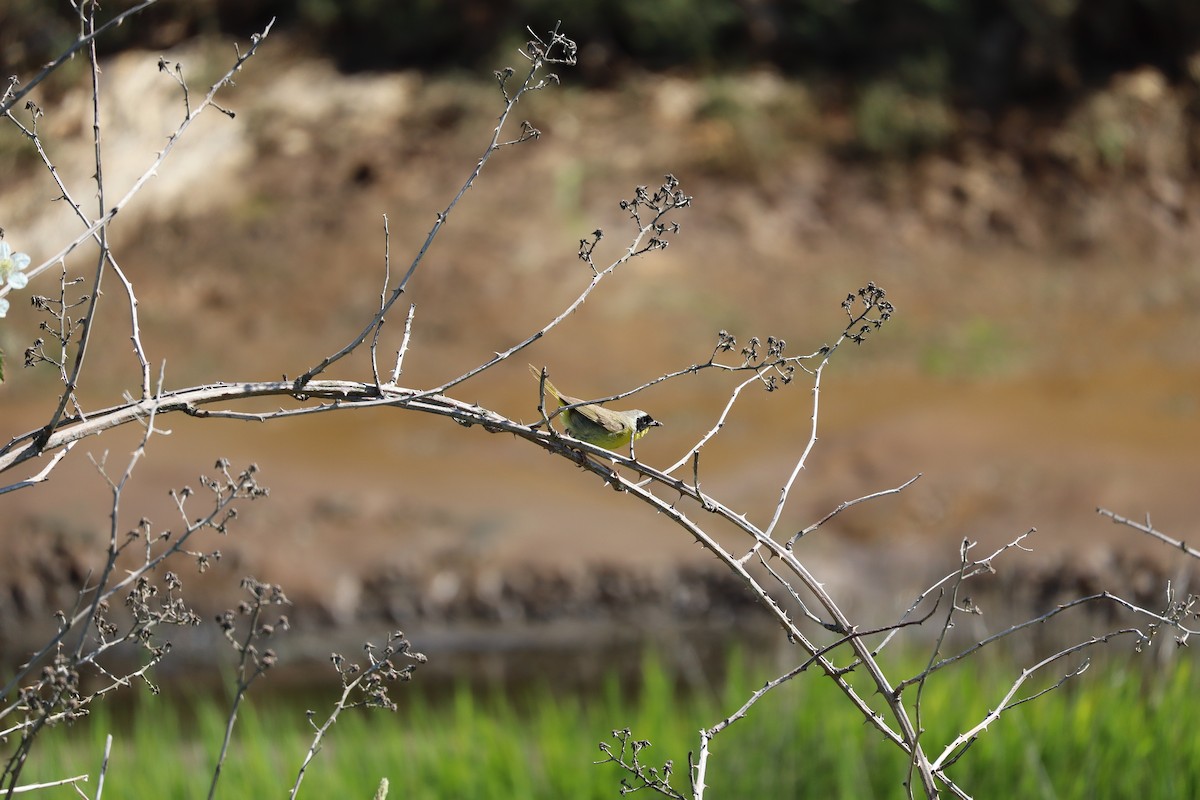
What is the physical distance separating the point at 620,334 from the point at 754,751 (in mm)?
8280

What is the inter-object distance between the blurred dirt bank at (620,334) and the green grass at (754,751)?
A: 231cm

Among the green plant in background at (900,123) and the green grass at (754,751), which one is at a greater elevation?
the green plant in background at (900,123)

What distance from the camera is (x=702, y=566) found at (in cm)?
876

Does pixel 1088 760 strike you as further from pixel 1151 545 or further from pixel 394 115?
pixel 394 115

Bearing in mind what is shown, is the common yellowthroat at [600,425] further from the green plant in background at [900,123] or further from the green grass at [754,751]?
the green plant in background at [900,123]

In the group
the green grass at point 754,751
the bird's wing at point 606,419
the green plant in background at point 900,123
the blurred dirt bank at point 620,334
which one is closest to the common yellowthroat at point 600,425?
the bird's wing at point 606,419

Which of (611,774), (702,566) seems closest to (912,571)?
(702,566)

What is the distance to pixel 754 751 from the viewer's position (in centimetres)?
441

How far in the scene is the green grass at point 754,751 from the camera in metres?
3.94

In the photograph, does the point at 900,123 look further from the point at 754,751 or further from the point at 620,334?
the point at 754,751

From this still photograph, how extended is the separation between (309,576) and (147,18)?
6.23 meters

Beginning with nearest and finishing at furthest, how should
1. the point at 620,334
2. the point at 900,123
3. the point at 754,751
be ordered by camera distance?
the point at 754,751 < the point at 620,334 < the point at 900,123

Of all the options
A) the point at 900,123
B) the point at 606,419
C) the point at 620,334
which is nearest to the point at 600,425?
the point at 606,419

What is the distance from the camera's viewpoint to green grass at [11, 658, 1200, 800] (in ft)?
12.9
